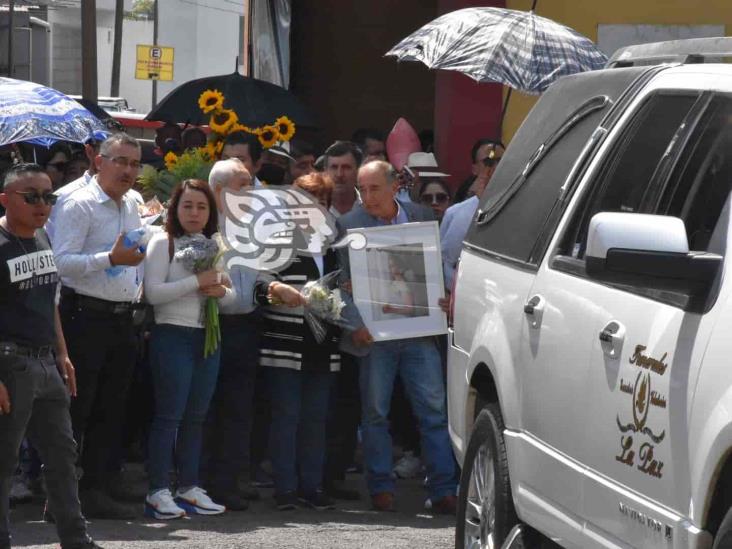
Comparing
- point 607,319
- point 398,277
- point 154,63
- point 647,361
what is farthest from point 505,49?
point 154,63

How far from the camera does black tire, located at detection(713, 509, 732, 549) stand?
383 cm

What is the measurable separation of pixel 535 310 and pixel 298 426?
434 cm

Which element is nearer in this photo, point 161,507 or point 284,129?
point 161,507

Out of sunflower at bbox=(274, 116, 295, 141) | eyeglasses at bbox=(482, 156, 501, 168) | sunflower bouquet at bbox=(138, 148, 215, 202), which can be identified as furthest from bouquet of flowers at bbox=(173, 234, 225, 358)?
sunflower at bbox=(274, 116, 295, 141)

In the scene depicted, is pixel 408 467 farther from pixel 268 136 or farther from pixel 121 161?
pixel 121 161

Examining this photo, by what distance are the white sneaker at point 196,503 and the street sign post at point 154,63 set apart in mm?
38385

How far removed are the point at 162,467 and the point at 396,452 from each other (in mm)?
2726

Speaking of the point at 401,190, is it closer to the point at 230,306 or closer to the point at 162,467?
the point at 230,306

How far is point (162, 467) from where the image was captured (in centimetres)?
925

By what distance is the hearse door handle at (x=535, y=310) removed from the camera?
559 cm

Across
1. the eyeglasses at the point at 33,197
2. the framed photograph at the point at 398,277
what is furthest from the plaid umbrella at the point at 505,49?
the eyeglasses at the point at 33,197

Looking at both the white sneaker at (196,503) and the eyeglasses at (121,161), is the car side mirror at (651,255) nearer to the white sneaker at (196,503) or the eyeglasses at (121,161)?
the eyeglasses at (121,161)

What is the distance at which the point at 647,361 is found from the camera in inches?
176

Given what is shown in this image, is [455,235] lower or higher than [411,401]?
→ higher
